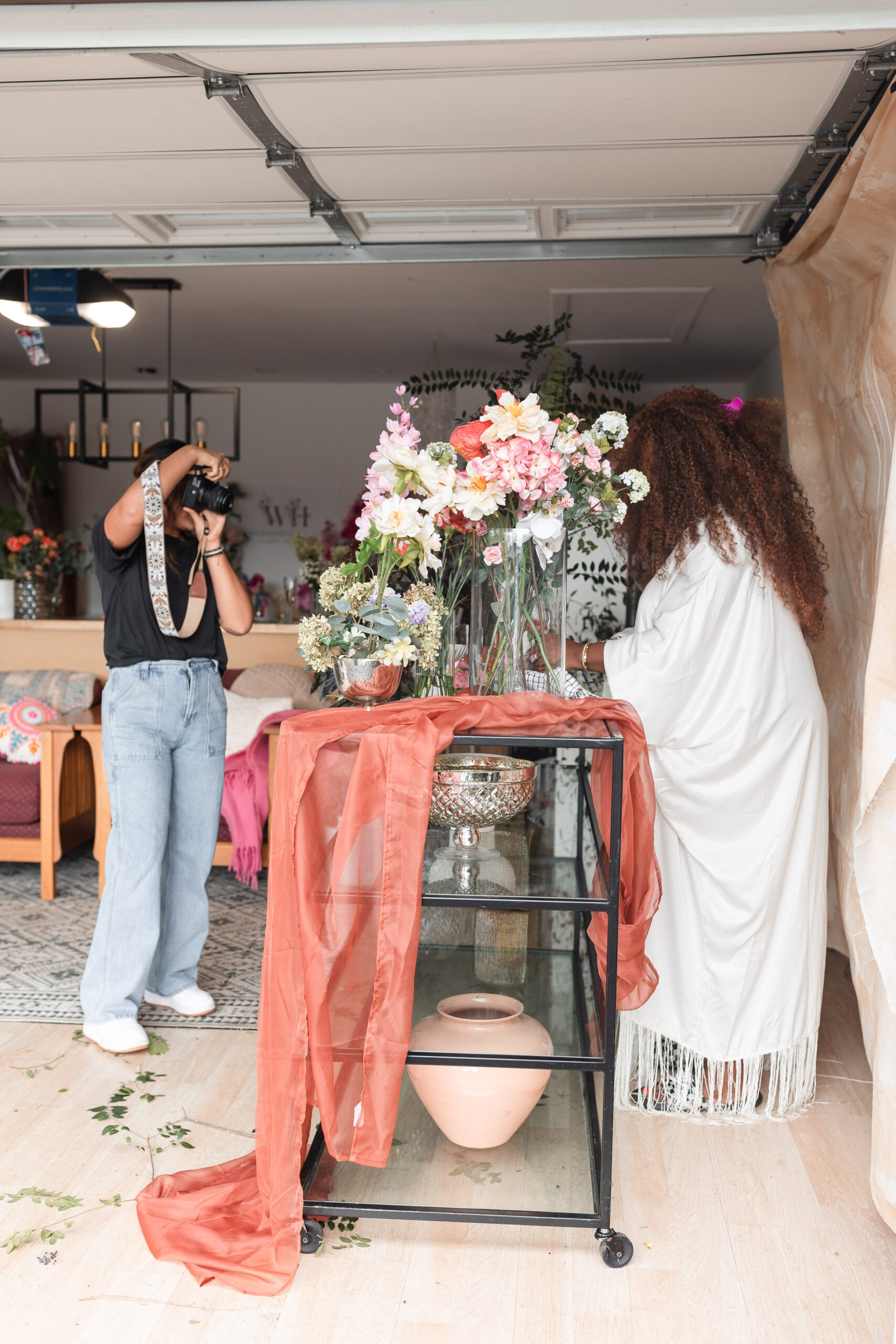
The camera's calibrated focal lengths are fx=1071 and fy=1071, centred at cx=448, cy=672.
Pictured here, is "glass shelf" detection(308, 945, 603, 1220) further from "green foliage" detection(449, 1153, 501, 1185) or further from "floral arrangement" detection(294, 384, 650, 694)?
"floral arrangement" detection(294, 384, 650, 694)

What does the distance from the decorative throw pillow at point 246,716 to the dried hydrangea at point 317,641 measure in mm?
2283

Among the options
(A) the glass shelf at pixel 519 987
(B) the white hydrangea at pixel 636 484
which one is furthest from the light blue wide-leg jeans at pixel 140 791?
(B) the white hydrangea at pixel 636 484

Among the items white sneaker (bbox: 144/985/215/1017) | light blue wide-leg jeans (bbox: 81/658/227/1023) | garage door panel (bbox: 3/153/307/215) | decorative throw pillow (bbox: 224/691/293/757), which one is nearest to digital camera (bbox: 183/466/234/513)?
light blue wide-leg jeans (bbox: 81/658/227/1023)

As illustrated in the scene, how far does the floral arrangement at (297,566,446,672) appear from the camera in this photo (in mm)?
1805

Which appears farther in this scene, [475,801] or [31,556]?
[31,556]

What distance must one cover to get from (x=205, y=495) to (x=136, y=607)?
324mm

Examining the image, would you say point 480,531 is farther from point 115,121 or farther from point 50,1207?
point 50,1207

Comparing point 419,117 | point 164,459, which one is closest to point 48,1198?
point 164,459

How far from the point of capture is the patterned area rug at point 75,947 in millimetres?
2832

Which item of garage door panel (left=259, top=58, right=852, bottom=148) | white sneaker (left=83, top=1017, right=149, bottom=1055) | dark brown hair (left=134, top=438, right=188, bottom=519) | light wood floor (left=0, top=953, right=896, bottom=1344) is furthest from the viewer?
dark brown hair (left=134, top=438, right=188, bottom=519)

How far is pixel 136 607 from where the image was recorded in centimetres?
262

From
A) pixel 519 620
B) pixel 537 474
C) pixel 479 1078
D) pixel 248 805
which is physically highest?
pixel 537 474

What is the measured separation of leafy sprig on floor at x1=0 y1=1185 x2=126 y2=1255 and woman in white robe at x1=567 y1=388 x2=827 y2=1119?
1.09 m

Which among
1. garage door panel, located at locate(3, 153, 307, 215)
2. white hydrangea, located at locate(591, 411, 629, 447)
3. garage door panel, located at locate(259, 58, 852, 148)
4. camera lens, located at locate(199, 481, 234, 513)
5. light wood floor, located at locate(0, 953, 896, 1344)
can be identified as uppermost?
garage door panel, located at locate(3, 153, 307, 215)
